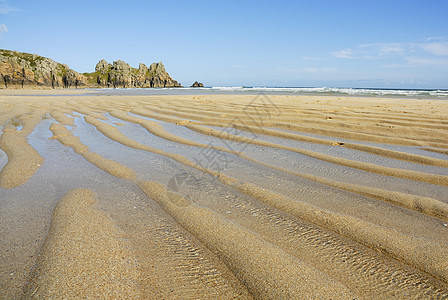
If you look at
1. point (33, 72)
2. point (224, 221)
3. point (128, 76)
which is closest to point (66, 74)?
point (33, 72)

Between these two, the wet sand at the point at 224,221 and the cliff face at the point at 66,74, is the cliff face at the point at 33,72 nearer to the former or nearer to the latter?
the cliff face at the point at 66,74

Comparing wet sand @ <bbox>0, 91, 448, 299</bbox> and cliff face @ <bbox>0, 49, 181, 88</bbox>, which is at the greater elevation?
cliff face @ <bbox>0, 49, 181, 88</bbox>

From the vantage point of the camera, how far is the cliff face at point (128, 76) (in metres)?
91.2

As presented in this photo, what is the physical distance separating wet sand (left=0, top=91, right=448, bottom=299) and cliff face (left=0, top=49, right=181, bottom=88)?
7238 centimetres

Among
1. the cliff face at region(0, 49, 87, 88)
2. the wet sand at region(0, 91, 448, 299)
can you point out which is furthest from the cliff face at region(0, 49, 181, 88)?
the wet sand at region(0, 91, 448, 299)

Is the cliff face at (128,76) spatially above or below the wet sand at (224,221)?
above

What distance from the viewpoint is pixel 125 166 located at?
141 inches

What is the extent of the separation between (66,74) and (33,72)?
9077 mm

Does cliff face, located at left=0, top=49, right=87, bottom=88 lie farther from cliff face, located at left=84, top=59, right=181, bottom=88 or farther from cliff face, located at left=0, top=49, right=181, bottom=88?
cliff face, located at left=84, top=59, right=181, bottom=88

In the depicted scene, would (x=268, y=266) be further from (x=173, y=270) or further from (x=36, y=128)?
(x=36, y=128)

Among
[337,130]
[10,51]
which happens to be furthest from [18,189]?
[10,51]

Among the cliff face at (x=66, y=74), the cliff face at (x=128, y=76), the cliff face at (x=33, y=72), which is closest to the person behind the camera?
the cliff face at (x=33, y=72)

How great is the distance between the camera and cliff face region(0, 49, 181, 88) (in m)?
62.1

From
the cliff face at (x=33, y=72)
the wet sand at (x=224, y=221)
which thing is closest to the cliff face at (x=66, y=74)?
the cliff face at (x=33, y=72)
